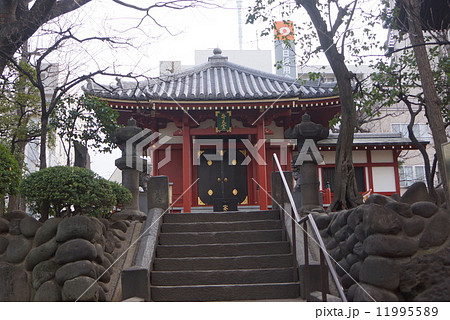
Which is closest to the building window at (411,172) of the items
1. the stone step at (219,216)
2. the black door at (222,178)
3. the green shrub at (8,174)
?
the black door at (222,178)

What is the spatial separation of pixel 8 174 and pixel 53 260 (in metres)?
1.58

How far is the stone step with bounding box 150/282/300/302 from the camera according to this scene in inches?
242

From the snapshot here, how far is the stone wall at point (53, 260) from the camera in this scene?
19.0 feet

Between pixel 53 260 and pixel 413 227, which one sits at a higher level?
pixel 413 227

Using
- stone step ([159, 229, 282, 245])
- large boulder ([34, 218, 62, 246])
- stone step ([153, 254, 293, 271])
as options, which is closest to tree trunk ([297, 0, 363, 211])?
stone step ([159, 229, 282, 245])

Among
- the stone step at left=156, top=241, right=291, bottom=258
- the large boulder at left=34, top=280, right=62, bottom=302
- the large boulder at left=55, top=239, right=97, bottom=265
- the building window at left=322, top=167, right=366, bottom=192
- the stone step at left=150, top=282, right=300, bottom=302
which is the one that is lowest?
the stone step at left=150, top=282, right=300, bottom=302

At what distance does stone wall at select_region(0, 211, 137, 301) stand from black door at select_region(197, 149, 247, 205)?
29.1 ft

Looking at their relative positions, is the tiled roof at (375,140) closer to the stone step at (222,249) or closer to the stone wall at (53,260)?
the stone step at (222,249)

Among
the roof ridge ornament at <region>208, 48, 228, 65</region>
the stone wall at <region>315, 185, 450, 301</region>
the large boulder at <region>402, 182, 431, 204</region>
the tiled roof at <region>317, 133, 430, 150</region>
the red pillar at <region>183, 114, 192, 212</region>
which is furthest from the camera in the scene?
the roof ridge ornament at <region>208, 48, 228, 65</region>

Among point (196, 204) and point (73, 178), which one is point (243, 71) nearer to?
point (196, 204)

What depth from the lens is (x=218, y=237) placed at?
7.68 m

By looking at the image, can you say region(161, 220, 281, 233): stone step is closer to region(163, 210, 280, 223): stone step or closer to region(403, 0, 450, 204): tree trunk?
region(163, 210, 280, 223): stone step

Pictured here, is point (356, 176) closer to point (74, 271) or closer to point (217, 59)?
point (217, 59)

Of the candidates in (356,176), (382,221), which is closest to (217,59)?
(356,176)
